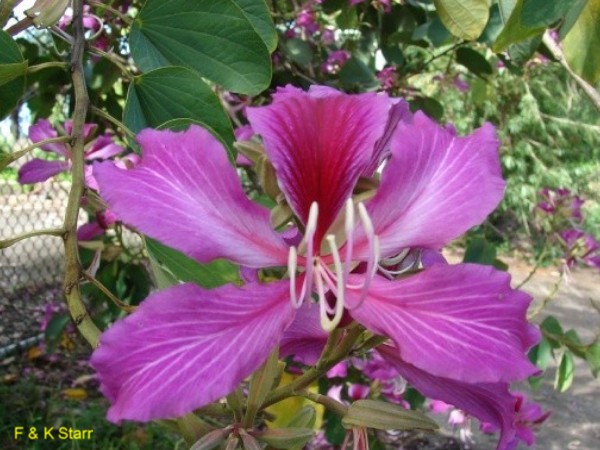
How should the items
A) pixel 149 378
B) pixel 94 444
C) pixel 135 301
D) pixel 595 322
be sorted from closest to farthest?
pixel 149 378 → pixel 135 301 → pixel 94 444 → pixel 595 322

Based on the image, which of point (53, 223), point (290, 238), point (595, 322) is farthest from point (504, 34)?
point (595, 322)

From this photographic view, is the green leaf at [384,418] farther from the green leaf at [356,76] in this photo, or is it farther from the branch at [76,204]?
the green leaf at [356,76]

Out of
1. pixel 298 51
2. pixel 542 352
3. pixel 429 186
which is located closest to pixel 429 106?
pixel 298 51

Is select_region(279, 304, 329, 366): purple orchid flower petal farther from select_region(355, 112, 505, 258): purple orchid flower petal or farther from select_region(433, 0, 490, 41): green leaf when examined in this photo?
select_region(433, 0, 490, 41): green leaf

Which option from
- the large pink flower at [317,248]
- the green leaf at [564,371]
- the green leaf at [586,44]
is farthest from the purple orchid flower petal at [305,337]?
the green leaf at [564,371]

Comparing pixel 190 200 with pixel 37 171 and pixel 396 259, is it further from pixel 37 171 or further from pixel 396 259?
pixel 37 171

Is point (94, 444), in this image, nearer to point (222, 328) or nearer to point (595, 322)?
point (222, 328)
